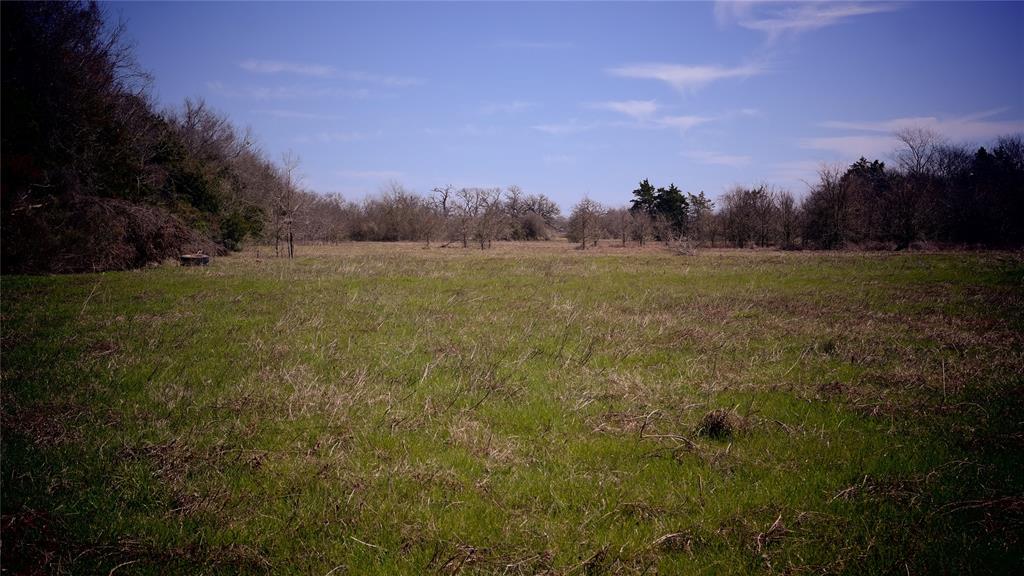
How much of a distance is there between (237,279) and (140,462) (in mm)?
14971

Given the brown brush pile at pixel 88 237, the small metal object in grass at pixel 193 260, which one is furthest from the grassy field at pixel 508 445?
the small metal object in grass at pixel 193 260

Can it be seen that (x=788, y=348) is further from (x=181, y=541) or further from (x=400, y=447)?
(x=181, y=541)

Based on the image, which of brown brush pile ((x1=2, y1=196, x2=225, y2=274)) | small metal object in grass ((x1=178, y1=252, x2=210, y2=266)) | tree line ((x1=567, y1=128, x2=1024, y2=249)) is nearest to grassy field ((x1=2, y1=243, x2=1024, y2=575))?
brown brush pile ((x1=2, y1=196, x2=225, y2=274))

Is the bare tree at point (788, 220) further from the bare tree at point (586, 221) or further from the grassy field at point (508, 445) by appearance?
the grassy field at point (508, 445)

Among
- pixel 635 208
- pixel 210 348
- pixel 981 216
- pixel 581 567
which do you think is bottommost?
pixel 581 567

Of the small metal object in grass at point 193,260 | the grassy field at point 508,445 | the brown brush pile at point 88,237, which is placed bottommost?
the grassy field at point 508,445

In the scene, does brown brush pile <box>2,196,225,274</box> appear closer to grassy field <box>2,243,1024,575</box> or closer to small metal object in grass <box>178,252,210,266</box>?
small metal object in grass <box>178,252,210,266</box>

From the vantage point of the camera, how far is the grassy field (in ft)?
11.2

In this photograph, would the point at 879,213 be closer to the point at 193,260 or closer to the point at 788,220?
the point at 788,220

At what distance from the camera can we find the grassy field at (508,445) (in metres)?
3.43

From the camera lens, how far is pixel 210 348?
8445 mm

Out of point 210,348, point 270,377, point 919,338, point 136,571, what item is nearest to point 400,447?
point 136,571

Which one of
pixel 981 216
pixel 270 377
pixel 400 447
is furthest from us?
pixel 981 216

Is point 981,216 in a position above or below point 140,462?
above
